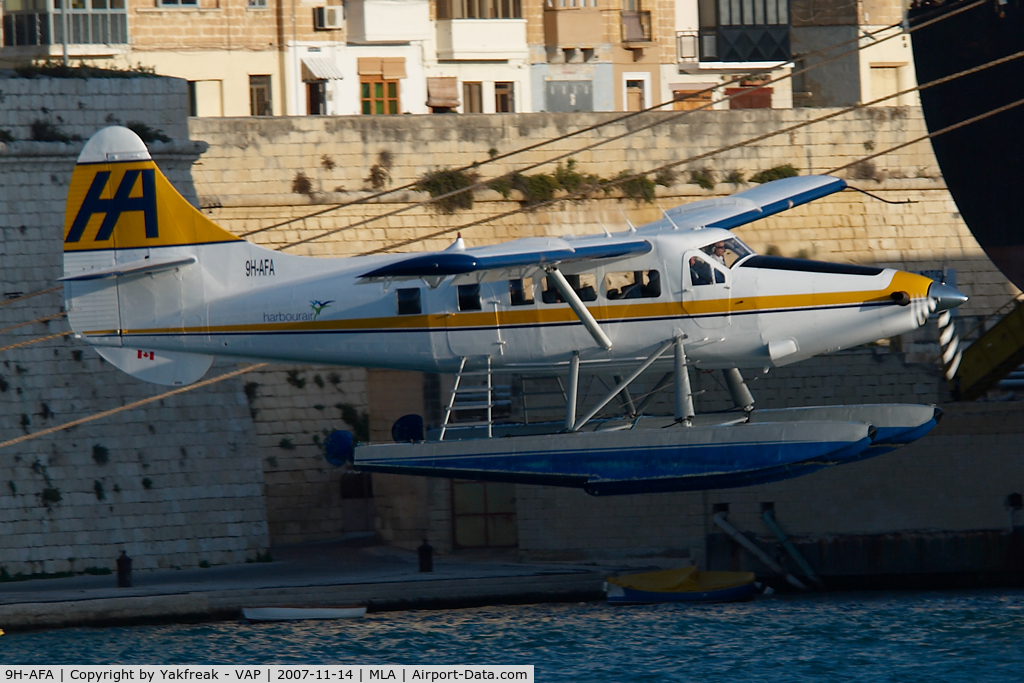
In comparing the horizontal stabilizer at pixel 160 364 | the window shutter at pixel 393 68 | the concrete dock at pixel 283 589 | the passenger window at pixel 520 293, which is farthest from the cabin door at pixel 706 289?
the window shutter at pixel 393 68

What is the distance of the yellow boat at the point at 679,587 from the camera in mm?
26719

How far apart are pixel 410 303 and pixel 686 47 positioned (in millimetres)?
30766

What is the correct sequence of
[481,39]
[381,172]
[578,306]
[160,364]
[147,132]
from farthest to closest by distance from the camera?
[481,39], [381,172], [147,132], [160,364], [578,306]

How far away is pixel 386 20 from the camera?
1709 inches

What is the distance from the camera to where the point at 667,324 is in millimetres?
20172

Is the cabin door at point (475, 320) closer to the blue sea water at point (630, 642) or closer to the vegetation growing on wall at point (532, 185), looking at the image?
the blue sea water at point (630, 642)

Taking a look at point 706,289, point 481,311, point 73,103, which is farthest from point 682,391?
point 73,103

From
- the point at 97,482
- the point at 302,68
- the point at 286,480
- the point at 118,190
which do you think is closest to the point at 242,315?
the point at 118,190

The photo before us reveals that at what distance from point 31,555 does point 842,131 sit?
1930 cm

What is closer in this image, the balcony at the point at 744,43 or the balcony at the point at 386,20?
the balcony at the point at 386,20

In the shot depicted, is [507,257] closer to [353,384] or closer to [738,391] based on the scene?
[738,391]

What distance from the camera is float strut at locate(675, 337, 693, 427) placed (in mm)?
20141

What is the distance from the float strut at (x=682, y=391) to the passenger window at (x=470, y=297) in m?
2.63

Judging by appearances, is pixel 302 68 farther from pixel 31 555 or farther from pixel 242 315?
pixel 242 315
